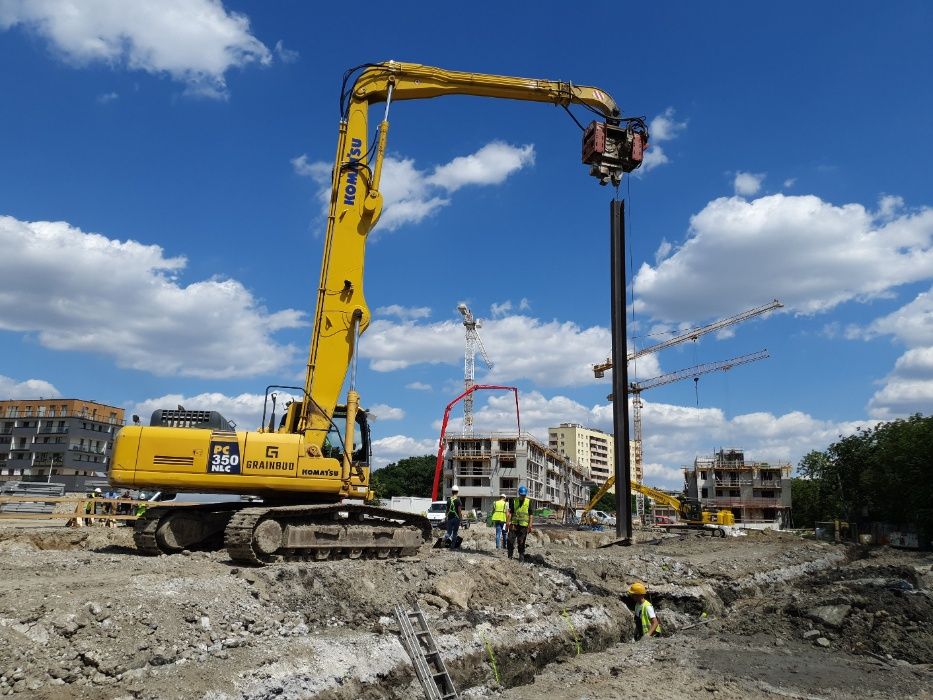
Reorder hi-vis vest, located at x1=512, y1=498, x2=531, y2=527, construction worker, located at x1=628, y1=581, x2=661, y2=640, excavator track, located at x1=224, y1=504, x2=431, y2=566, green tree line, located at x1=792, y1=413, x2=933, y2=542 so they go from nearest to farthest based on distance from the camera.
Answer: excavator track, located at x1=224, y1=504, x2=431, y2=566, construction worker, located at x1=628, y1=581, x2=661, y2=640, hi-vis vest, located at x1=512, y1=498, x2=531, y2=527, green tree line, located at x1=792, y1=413, x2=933, y2=542

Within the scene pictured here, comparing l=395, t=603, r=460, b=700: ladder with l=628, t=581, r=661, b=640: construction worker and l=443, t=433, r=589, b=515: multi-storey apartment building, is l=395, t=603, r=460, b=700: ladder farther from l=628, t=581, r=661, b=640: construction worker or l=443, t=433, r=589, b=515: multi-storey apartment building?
l=443, t=433, r=589, b=515: multi-storey apartment building

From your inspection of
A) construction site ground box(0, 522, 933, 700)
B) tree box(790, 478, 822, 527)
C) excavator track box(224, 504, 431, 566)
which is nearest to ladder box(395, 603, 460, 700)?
construction site ground box(0, 522, 933, 700)

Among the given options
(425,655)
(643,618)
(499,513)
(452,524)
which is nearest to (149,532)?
(425,655)

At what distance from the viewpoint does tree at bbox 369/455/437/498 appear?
93900 mm

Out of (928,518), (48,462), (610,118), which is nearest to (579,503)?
(48,462)

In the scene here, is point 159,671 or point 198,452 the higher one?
point 198,452

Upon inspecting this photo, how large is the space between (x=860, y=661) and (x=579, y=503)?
400ft

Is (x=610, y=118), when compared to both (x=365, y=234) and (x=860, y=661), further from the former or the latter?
(x=860, y=661)

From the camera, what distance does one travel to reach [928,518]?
35000mm

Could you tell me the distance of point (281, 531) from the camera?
11320 millimetres

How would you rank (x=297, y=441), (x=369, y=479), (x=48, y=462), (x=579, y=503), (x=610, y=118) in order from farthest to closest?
(x=579, y=503), (x=48, y=462), (x=610, y=118), (x=369, y=479), (x=297, y=441)

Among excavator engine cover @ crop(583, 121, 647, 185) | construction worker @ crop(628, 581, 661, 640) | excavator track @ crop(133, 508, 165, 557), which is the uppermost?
excavator engine cover @ crop(583, 121, 647, 185)

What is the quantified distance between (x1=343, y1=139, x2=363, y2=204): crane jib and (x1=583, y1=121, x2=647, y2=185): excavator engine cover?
6665 mm

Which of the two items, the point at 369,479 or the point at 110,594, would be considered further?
the point at 369,479
